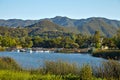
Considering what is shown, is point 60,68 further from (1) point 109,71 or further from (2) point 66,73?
(1) point 109,71

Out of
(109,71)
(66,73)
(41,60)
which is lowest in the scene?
(41,60)

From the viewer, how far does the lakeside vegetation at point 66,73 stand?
54.6 ft

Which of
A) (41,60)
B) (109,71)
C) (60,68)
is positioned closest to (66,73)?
(60,68)

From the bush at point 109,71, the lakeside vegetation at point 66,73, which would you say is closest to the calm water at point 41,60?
the lakeside vegetation at point 66,73

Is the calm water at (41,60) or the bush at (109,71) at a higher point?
the bush at (109,71)

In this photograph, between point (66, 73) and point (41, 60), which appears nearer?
point (66, 73)

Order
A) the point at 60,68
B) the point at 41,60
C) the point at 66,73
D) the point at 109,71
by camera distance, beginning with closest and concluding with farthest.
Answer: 1. the point at 109,71
2. the point at 66,73
3. the point at 60,68
4. the point at 41,60

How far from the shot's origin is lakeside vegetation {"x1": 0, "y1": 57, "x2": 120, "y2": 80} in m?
16.6

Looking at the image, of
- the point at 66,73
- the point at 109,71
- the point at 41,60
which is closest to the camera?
the point at 109,71

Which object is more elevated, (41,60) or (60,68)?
(60,68)

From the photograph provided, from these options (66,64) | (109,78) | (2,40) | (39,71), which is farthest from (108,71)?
(2,40)

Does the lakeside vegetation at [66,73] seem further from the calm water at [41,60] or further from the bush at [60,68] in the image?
the calm water at [41,60]

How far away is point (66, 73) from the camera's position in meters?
19.8

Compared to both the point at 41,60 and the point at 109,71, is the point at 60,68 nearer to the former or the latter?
the point at 109,71
